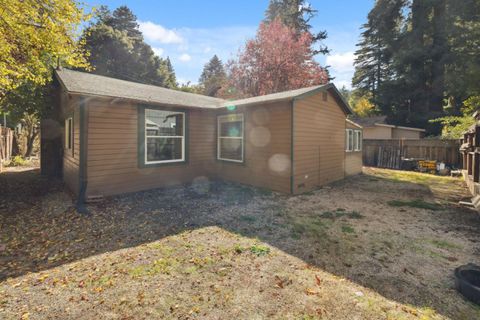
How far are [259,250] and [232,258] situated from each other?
51 cm

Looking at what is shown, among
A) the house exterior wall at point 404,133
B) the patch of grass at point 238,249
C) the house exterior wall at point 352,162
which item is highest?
the house exterior wall at point 404,133

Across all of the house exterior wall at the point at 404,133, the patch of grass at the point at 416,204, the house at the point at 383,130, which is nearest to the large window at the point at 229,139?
the patch of grass at the point at 416,204

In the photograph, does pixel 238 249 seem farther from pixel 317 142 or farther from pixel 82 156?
pixel 317 142

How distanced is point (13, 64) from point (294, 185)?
31.6 feet

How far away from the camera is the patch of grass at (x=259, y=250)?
12.6 ft

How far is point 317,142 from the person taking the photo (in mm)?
8695

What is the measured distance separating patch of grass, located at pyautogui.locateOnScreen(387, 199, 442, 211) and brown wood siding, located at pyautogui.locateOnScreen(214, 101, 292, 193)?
3.16 m

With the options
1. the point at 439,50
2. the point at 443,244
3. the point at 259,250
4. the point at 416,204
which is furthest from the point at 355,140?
the point at 439,50

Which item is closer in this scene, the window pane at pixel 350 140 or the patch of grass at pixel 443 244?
the patch of grass at pixel 443 244

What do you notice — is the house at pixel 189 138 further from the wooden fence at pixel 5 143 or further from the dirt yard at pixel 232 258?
the wooden fence at pixel 5 143

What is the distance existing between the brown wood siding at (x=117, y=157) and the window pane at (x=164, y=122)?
1.40ft

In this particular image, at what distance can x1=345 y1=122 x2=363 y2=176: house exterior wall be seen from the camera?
11.3m

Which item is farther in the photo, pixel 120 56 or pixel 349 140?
pixel 120 56

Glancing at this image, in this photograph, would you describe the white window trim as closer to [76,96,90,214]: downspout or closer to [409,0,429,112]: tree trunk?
[76,96,90,214]: downspout
